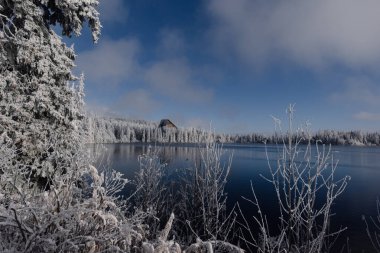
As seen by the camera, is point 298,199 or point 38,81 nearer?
point 298,199

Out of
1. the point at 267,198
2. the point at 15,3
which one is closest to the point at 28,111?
the point at 15,3

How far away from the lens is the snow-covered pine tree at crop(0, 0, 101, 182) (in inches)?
391

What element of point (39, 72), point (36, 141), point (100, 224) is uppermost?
point (39, 72)

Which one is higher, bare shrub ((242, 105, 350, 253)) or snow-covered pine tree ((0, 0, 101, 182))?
snow-covered pine tree ((0, 0, 101, 182))

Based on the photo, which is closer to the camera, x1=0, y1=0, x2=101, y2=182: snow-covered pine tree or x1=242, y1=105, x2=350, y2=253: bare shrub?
x1=242, y1=105, x2=350, y2=253: bare shrub

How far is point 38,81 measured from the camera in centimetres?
1058

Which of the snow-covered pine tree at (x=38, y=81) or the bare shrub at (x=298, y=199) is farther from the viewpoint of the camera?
the snow-covered pine tree at (x=38, y=81)

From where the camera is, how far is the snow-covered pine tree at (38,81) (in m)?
9.92

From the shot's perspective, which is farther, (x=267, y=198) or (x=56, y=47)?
(x=267, y=198)

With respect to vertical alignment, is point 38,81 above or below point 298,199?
above

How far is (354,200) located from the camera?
2583cm

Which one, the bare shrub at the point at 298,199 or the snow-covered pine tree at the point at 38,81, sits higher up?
the snow-covered pine tree at the point at 38,81

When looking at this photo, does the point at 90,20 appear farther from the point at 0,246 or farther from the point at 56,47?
the point at 0,246

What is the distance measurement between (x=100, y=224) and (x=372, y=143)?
17086 centimetres
